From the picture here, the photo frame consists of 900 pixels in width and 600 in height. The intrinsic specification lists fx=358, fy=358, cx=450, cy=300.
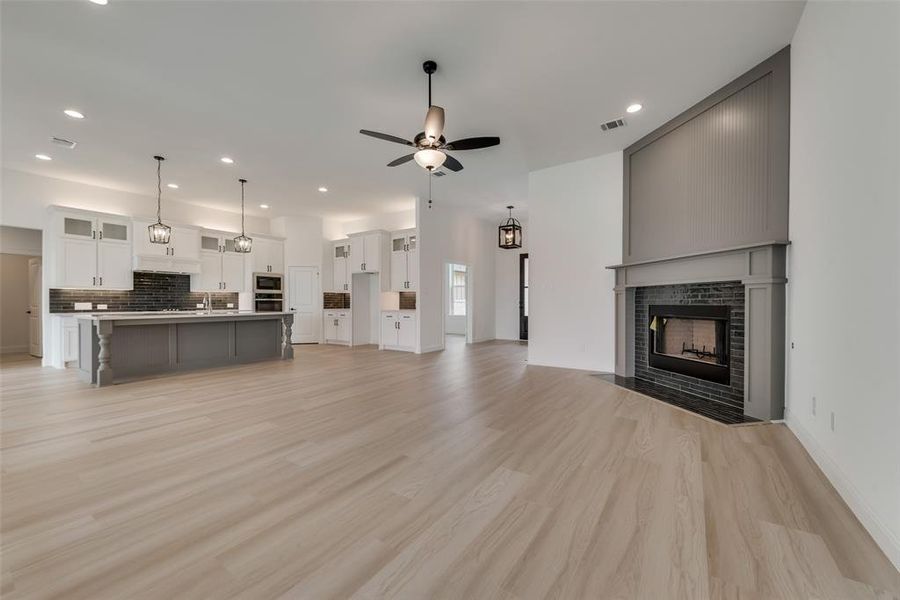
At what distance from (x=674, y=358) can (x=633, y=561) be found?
3.51 m

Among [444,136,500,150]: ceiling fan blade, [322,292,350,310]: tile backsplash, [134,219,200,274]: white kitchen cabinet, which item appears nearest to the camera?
[444,136,500,150]: ceiling fan blade

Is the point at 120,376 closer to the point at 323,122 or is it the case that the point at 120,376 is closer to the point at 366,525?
the point at 323,122

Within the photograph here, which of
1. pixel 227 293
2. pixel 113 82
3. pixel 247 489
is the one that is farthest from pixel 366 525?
pixel 227 293

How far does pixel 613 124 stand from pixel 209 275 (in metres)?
8.12

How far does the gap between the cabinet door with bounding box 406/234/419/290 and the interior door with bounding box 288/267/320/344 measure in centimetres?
257

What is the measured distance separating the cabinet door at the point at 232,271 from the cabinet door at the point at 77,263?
209cm

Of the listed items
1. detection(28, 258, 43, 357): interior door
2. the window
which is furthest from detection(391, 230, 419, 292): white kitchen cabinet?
detection(28, 258, 43, 357): interior door

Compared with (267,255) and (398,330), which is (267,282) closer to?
(267,255)

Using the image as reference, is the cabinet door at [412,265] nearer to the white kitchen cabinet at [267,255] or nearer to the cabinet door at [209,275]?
the white kitchen cabinet at [267,255]

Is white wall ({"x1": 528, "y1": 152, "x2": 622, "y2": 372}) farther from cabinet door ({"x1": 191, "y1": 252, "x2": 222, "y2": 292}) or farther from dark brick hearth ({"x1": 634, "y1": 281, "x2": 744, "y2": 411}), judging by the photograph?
cabinet door ({"x1": 191, "y1": 252, "x2": 222, "y2": 292})

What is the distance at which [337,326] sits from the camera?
8.88m

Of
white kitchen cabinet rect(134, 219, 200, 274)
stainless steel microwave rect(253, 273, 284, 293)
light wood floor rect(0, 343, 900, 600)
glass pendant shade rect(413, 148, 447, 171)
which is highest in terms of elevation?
glass pendant shade rect(413, 148, 447, 171)

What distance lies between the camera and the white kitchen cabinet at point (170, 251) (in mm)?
6703

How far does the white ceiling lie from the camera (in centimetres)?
265
